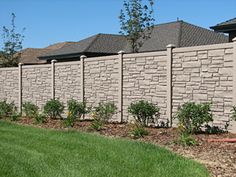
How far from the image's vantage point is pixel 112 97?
15.7m

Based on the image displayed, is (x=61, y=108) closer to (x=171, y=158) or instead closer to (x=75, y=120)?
(x=75, y=120)

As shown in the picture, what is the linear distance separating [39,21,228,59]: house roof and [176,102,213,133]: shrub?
15677 millimetres

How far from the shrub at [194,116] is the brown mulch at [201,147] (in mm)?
366

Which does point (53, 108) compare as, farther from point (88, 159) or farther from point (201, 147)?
point (88, 159)

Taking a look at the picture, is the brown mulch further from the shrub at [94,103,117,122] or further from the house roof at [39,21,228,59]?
the house roof at [39,21,228,59]

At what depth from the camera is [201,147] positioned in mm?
9516

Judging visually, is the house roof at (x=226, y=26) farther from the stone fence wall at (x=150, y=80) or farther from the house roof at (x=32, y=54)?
the house roof at (x=32, y=54)

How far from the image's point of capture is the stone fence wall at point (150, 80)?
11734 millimetres

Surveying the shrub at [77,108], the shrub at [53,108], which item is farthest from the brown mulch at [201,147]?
the shrub at [53,108]

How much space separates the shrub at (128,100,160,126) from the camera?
44.1 ft

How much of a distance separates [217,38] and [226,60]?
1875 cm

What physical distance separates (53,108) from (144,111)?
5.00 metres

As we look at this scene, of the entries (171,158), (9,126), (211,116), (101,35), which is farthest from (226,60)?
(101,35)

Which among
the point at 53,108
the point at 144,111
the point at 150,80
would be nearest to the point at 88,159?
the point at 144,111
